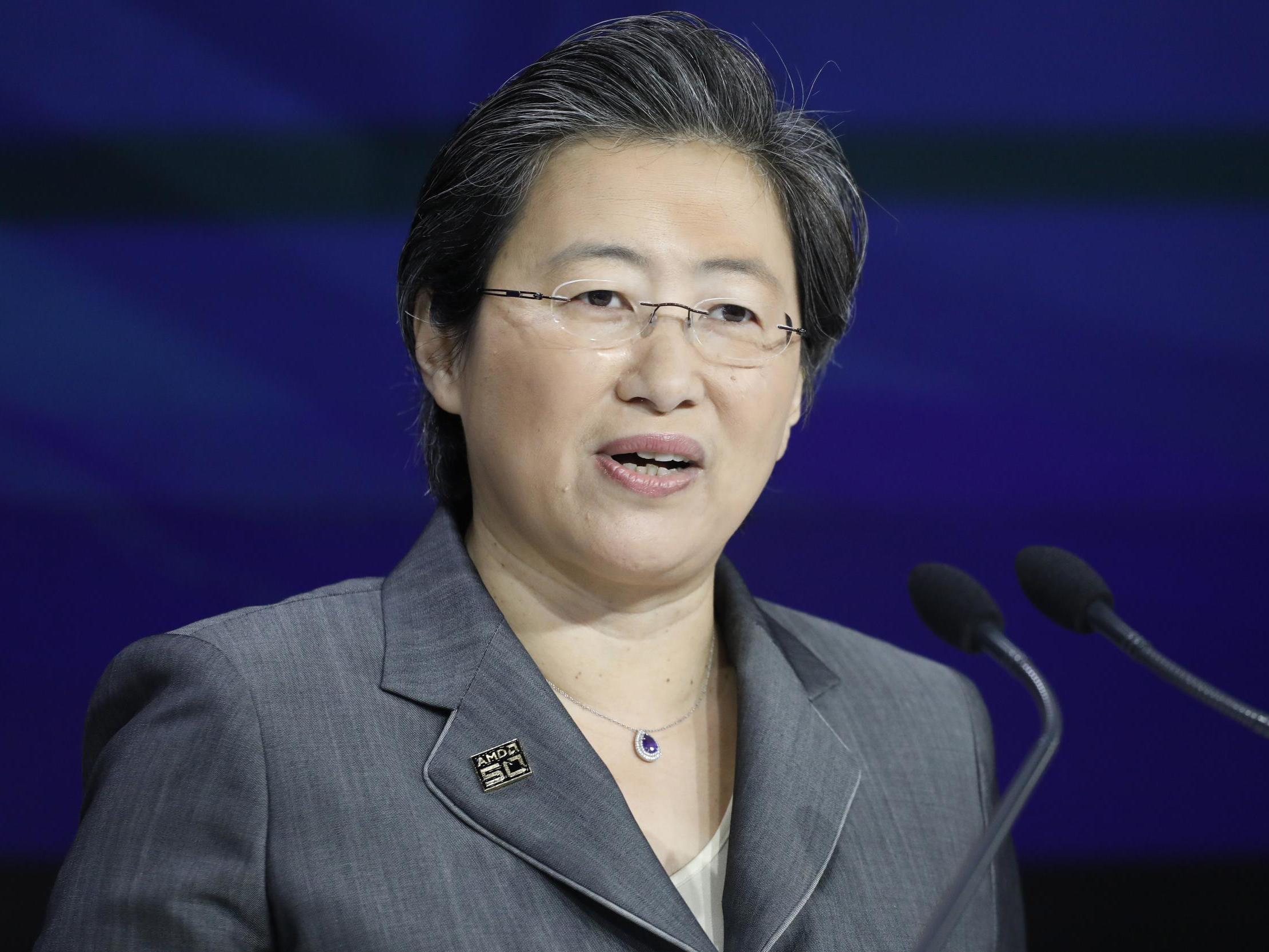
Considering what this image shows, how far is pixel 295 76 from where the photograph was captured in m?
2.15

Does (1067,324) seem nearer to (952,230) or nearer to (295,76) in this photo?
(952,230)

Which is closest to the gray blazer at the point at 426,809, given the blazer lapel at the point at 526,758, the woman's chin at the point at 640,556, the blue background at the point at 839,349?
the blazer lapel at the point at 526,758

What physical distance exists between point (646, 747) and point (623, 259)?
1.72ft

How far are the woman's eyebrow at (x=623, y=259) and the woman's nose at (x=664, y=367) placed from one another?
0.06m

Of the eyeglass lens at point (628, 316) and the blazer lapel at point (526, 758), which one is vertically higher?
the eyeglass lens at point (628, 316)

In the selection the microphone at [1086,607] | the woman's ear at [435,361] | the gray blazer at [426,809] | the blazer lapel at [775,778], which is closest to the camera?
the microphone at [1086,607]

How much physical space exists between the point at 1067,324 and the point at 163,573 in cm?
144

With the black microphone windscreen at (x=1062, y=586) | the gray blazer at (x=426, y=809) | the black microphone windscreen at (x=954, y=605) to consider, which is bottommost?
the gray blazer at (x=426, y=809)

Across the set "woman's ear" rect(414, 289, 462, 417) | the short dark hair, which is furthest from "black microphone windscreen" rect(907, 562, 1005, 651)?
"woman's ear" rect(414, 289, 462, 417)

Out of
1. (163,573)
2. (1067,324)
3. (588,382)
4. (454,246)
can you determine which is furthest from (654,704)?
(1067,324)

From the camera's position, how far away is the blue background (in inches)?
83.9

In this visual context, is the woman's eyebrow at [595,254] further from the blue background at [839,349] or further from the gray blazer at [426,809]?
the blue background at [839,349]

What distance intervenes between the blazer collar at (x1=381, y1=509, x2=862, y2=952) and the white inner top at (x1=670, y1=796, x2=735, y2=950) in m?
0.03

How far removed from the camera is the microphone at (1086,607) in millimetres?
1181
